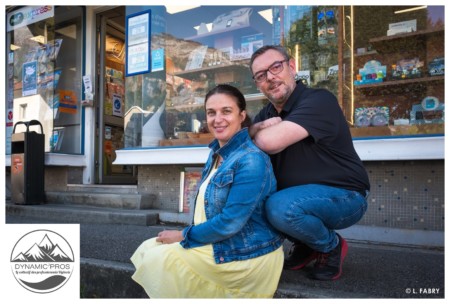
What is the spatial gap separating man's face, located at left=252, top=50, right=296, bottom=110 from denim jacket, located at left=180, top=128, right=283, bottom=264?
1.38 feet

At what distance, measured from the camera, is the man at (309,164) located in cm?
191

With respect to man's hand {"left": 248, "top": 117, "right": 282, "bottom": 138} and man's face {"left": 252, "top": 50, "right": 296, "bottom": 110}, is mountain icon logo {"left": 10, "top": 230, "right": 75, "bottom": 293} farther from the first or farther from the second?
man's face {"left": 252, "top": 50, "right": 296, "bottom": 110}

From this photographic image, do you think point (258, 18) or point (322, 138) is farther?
point (258, 18)

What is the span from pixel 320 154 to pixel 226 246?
729mm

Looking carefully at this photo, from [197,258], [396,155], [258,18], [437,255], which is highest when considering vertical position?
[258,18]

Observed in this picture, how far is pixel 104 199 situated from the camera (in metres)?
4.90

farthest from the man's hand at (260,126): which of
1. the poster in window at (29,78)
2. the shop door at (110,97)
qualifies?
the poster in window at (29,78)

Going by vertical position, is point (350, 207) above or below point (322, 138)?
below

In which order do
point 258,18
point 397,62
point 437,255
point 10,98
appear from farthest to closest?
point 10,98, point 258,18, point 397,62, point 437,255

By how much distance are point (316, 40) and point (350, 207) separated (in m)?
2.75

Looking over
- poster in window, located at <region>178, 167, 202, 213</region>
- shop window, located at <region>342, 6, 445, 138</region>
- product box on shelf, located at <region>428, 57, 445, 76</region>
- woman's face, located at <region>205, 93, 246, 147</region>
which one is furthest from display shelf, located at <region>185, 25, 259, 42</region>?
woman's face, located at <region>205, 93, 246, 147</region>

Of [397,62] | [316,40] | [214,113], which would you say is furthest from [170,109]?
[214,113]

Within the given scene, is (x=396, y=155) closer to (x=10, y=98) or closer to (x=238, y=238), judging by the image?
(x=238, y=238)

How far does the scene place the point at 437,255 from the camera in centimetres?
288
